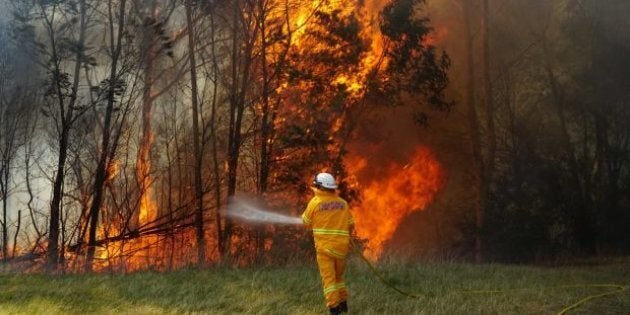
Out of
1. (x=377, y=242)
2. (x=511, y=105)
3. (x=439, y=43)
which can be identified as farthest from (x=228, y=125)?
(x=511, y=105)

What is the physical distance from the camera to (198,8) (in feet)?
53.9

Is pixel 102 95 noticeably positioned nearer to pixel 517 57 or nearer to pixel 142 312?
pixel 142 312

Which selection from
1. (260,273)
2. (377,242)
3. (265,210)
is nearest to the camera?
(260,273)

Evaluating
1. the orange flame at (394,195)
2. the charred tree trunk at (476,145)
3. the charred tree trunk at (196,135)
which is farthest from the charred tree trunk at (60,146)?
the charred tree trunk at (476,145)

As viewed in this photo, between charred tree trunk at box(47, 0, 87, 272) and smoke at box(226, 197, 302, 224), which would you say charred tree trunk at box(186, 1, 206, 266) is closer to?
smoke at box(226, 197, 302, 224)

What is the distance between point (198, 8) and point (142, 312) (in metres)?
11.3

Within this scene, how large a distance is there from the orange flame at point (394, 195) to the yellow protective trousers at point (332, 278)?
37.1ft

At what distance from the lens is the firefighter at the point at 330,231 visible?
687 centimetres

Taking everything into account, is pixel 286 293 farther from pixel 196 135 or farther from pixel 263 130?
pixel 196 135

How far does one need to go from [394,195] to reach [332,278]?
13053mm

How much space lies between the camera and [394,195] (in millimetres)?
19641

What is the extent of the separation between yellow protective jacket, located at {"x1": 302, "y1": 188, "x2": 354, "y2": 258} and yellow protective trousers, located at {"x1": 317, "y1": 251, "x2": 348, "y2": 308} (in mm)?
79

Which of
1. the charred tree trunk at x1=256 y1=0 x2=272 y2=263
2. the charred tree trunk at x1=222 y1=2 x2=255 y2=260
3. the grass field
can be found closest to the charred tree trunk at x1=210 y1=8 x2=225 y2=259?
the charred tree trunk at x1=222 y1=2 x2=255 y2=260

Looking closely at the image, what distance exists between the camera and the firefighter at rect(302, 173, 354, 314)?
6871mm
